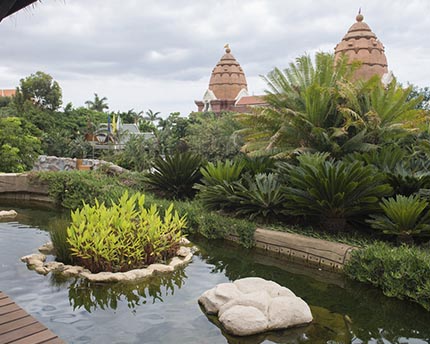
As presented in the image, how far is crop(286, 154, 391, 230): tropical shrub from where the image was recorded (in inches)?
225

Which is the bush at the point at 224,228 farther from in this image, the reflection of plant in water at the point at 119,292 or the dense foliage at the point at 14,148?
the dense foliage at the point at 14,148

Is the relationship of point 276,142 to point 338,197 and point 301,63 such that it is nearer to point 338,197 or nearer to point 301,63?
point 301,63

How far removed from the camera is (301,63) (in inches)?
366

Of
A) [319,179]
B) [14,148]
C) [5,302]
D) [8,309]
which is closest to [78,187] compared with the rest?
[14,148]

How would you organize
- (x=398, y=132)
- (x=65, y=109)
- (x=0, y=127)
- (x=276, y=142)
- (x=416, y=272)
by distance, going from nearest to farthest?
(x=416, y=272)
(x=398, y=132)
(x=276, y=142)
(x=0, y=127)
(x=65, y=109)

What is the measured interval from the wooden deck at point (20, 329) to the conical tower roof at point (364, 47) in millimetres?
22075

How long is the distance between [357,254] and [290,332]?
5.78 feet

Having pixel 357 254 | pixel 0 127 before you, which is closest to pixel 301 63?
pixel 357 254

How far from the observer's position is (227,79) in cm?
3494

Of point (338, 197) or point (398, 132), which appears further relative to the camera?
point (398, 132)

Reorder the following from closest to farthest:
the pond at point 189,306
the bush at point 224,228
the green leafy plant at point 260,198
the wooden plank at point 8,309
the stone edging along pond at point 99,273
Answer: the wooden plank at point 8,309, the pond at point 189,306, the stone edging along pond at point 99,273, the bush at point 224,228, the green leafy plant at point 260,198

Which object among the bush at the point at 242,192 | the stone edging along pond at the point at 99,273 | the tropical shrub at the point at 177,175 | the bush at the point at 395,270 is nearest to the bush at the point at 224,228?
the bush at the point at 242,192

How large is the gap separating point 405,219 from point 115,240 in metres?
3.35

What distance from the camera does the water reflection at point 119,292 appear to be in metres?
4.24
